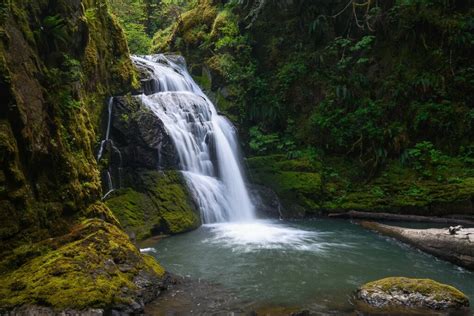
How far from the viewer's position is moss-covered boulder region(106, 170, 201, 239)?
32.8 feet

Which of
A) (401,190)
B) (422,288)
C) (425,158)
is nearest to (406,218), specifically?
(401,190)

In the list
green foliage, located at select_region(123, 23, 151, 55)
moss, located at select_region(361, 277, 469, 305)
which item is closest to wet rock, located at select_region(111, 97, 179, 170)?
moss, located at select_region(361, 277, 469, 305)

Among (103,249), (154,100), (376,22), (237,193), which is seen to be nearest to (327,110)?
(376,22)

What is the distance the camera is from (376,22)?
15.4m

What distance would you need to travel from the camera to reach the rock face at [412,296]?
16.6 feet

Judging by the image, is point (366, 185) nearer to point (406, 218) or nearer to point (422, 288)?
point (406, 218)

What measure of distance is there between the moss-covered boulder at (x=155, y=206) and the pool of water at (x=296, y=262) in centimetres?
54

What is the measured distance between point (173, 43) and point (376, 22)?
9811 mm

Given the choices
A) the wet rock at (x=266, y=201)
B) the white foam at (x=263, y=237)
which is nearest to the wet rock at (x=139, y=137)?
the white foam at (x=263, y=237)

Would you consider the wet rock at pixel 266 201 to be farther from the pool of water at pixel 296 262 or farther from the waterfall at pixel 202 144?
the pool of water at pixel 296 262

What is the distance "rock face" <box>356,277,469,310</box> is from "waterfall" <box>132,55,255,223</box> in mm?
6929

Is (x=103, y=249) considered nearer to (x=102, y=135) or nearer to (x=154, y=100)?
(x=102, y=135)

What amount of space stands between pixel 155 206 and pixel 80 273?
220 inches

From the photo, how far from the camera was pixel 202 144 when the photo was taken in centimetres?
1357
